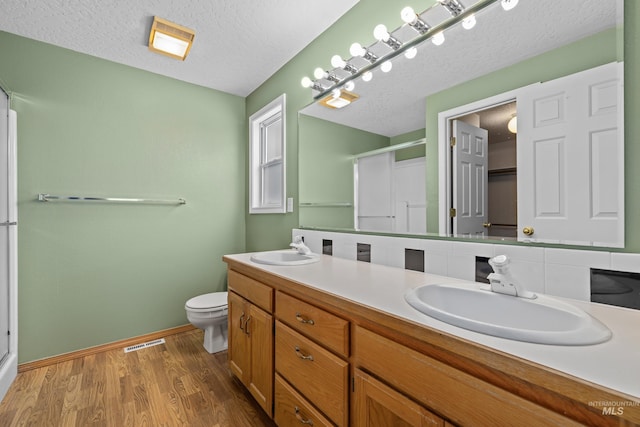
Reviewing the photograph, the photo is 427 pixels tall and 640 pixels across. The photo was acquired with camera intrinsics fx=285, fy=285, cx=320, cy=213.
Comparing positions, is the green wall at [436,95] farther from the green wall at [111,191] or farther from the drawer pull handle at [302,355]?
the drawer pull handle at [302,355]

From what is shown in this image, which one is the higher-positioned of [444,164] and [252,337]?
[444,164]

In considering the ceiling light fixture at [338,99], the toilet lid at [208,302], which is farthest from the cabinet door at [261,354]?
the ceiling light fixture at [338,99]

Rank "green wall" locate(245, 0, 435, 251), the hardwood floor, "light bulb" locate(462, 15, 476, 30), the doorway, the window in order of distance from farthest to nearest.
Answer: the window, "green wall" locate(245, 0, 435, 251), the hardwood floor, "light bulb" locate(462, 15, 476, 30), the doorway

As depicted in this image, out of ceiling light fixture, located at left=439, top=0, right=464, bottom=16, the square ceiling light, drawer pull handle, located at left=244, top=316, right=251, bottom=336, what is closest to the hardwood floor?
drawer pull handle, located at left=244, top=316, right=251, bottom=336

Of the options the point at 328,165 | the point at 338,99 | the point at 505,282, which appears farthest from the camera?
the point at 328,165

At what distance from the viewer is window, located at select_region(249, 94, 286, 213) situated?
2691 mm

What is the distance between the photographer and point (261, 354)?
1446 mm

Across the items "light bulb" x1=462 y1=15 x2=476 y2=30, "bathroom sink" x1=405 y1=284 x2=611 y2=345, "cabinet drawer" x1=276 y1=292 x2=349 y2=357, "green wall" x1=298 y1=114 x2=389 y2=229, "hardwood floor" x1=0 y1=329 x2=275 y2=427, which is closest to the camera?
"bathroom sink" x1=405 y1=284 x2=611 y2=345

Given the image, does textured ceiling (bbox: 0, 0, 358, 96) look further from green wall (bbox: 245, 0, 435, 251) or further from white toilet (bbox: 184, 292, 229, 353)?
white toilet (bbox: 184, 292, 229, 353)

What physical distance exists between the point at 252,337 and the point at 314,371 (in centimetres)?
57

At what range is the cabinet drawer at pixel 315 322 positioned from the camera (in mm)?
957

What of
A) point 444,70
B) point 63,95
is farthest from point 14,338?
point 444,70

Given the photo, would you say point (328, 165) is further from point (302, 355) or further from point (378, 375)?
point (378, 375)

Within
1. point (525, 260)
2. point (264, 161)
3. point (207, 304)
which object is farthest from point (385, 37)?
point (207, 304)
